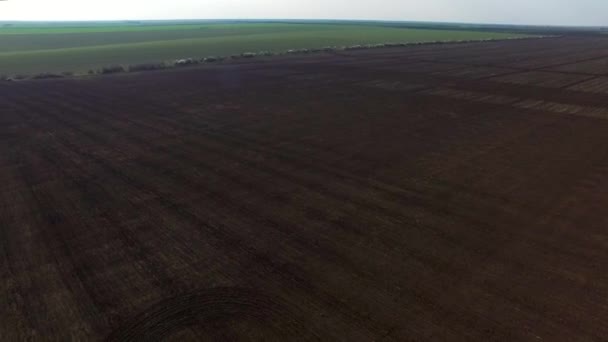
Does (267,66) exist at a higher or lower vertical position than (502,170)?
higher

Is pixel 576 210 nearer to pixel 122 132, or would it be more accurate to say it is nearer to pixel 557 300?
pixel 557 300

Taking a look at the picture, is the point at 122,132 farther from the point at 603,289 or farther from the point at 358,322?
the point at 603,289

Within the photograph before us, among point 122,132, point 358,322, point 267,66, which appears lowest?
point 358,322

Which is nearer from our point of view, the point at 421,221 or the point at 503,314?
the point at 503,314

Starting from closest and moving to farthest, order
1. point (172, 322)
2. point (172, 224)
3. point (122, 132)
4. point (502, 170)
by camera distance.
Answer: point (172, 322), point (172, 224), point (502, 170), point (122, 132)

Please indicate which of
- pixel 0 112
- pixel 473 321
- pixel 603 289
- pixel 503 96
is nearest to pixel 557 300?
pixel 603 289

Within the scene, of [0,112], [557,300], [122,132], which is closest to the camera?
[557,300]
